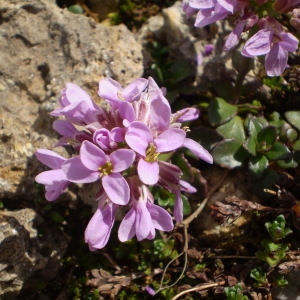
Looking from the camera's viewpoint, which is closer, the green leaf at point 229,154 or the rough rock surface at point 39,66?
the rough rock surface at point 39,66

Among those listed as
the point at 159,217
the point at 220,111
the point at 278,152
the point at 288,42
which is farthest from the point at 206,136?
the point at 159,217

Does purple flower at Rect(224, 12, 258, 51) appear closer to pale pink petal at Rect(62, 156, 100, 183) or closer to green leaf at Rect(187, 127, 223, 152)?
green leaf at Rect(187, 127, 223, 152)

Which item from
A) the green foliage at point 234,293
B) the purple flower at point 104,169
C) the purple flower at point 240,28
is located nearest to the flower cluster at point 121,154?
the purple flower at point 104,169

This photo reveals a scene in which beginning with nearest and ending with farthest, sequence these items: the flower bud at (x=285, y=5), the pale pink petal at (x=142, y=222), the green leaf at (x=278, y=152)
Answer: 1. the pale pink petal at (x=142, y=222)
2. the flower bud at (x=285, y=5)
3. the green leaf at (x=278, y=152)

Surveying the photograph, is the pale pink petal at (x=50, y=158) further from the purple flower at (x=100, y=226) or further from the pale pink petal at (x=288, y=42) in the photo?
the pale pink petal at (x=288, y=42)

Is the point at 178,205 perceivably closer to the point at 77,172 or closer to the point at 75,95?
the point at 77,172

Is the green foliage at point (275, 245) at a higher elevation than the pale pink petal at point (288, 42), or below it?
below

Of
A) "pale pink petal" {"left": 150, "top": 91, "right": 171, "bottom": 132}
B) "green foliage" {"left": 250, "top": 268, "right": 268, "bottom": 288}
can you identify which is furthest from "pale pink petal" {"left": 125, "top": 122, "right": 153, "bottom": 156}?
"green foliage" {"left": 250, "top": 268, "right": 268, "bottom": 288}
